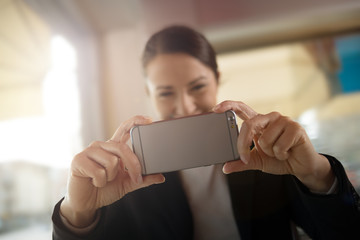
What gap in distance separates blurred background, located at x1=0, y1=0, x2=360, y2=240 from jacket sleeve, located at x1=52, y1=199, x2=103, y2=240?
0.03 meters

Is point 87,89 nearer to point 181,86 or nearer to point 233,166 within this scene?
point 181,86

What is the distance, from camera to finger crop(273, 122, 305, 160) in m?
0.34

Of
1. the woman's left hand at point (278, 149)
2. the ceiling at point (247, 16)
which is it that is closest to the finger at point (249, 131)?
the woman's left hand at point (278, 149)

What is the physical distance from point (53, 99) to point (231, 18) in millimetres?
587

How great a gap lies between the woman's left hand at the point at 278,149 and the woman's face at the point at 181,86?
0.06 metres

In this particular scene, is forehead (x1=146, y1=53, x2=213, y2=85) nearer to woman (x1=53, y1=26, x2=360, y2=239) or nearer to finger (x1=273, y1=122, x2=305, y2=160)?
woman (x1=53, y1=26, x2=360, y2=239)

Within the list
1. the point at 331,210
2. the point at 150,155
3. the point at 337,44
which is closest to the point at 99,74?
the point at 150,155

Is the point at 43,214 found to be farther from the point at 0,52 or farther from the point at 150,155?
the point at 0,52

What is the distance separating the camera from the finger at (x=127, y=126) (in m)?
0.33

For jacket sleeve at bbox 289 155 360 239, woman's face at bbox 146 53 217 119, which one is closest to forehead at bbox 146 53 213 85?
woman's face at bbox 146 53 217 119

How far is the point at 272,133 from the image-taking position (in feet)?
1.09

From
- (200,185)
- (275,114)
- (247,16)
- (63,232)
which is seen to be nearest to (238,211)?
(200,185)

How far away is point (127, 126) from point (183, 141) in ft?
0.28

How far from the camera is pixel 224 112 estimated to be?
0.31 metres
